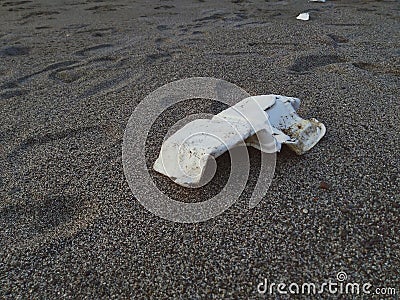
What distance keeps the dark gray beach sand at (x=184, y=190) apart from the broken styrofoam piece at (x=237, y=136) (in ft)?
0.16

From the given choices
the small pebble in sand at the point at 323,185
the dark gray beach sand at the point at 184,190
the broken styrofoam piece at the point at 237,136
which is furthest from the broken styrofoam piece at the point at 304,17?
the small pebble in sand at the point at 323,185

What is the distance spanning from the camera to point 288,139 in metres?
1.31

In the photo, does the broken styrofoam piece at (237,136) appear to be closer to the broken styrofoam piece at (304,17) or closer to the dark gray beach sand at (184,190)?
the dark gray beach sand at (184,190)

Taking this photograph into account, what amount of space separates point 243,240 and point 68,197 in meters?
0.58

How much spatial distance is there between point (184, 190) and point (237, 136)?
0.78ft

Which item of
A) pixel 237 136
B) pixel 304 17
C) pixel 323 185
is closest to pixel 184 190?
pixel 237 136

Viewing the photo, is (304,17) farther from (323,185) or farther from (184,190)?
(184,190)

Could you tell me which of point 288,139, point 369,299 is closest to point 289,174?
point 288,139

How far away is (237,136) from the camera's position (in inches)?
48.9

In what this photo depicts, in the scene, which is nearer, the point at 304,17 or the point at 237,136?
the point at 237,136

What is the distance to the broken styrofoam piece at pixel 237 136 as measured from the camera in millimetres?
1203

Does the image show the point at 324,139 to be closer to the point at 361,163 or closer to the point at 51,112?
the point at 361,163

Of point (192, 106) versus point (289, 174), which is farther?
point (192, 106)

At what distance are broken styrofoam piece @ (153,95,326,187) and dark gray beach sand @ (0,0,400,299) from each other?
5cm
